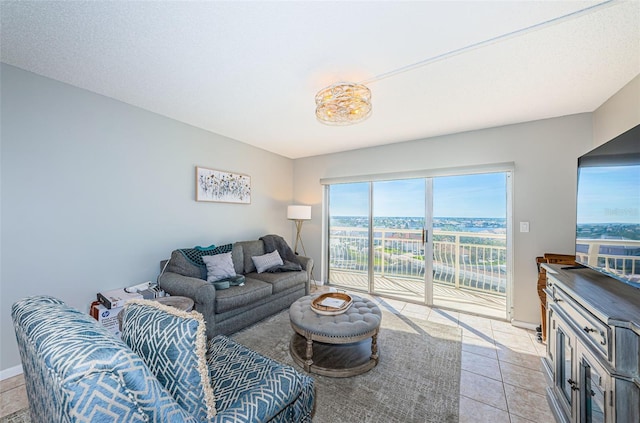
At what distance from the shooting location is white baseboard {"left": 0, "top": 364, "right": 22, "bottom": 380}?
1.99 m

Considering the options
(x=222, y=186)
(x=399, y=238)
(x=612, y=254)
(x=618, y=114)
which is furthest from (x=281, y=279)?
(x=618, y=114)

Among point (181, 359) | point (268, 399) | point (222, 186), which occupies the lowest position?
point (268, 399)

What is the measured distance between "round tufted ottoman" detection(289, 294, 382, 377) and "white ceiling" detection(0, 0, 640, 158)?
211 centimetres

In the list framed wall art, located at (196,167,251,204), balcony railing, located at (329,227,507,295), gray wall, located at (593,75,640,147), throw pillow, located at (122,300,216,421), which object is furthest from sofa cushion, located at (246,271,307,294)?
gray wall, located at (593,75,640,147)

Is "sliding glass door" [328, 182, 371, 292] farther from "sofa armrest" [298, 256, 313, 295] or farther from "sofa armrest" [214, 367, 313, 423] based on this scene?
"sofa armrest" [214, 367, 313, 423]

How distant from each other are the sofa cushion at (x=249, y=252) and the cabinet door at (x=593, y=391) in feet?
10.9

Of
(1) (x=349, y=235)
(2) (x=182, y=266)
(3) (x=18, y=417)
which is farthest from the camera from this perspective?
(1) (x=349, y=235)

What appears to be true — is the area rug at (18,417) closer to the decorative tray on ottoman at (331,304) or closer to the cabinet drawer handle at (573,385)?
the decorative tray on ottoman at (331,304)

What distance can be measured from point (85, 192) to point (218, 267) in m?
1.48

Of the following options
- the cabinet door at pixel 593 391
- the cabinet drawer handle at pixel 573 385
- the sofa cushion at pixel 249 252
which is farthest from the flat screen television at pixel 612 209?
the sofa cushion at pixel 249 252

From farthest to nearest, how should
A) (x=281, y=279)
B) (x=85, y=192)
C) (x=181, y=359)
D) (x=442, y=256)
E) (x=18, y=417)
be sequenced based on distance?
(x=442, y=256), (x=281, y=279), (x=85, y=192), (x=18, y=417), (x=181, y=359)

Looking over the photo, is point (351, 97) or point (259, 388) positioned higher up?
point (351, 97)

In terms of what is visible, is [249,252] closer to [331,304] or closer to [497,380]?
[331,304]

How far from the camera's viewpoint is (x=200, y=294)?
244cm
